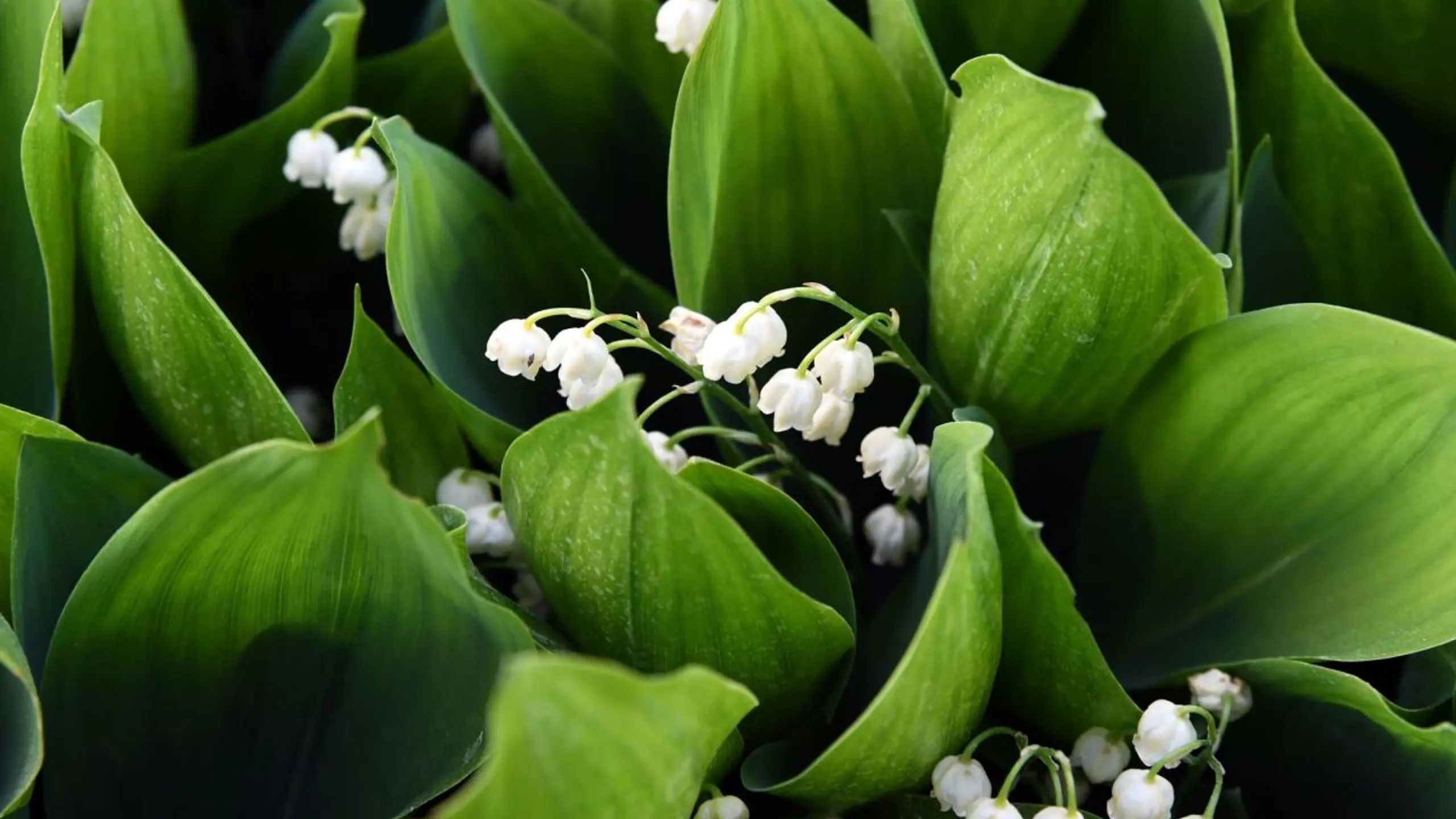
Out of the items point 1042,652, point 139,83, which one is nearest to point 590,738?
point 1042,652

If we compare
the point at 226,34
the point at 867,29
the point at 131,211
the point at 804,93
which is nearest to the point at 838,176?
the point at 804,93

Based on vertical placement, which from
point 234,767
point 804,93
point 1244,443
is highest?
point 804,93

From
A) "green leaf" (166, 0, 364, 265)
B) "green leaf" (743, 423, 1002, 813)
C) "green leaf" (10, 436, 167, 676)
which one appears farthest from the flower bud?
"green leaf" (166, 0, 364, 265)

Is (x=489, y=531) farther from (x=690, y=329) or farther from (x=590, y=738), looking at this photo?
(x=590, y=738)

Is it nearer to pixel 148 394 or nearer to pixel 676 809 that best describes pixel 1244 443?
pixel 676 809

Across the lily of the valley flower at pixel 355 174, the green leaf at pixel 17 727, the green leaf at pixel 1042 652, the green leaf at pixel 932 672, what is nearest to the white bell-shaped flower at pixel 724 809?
the green leaf at pixel 932 672
